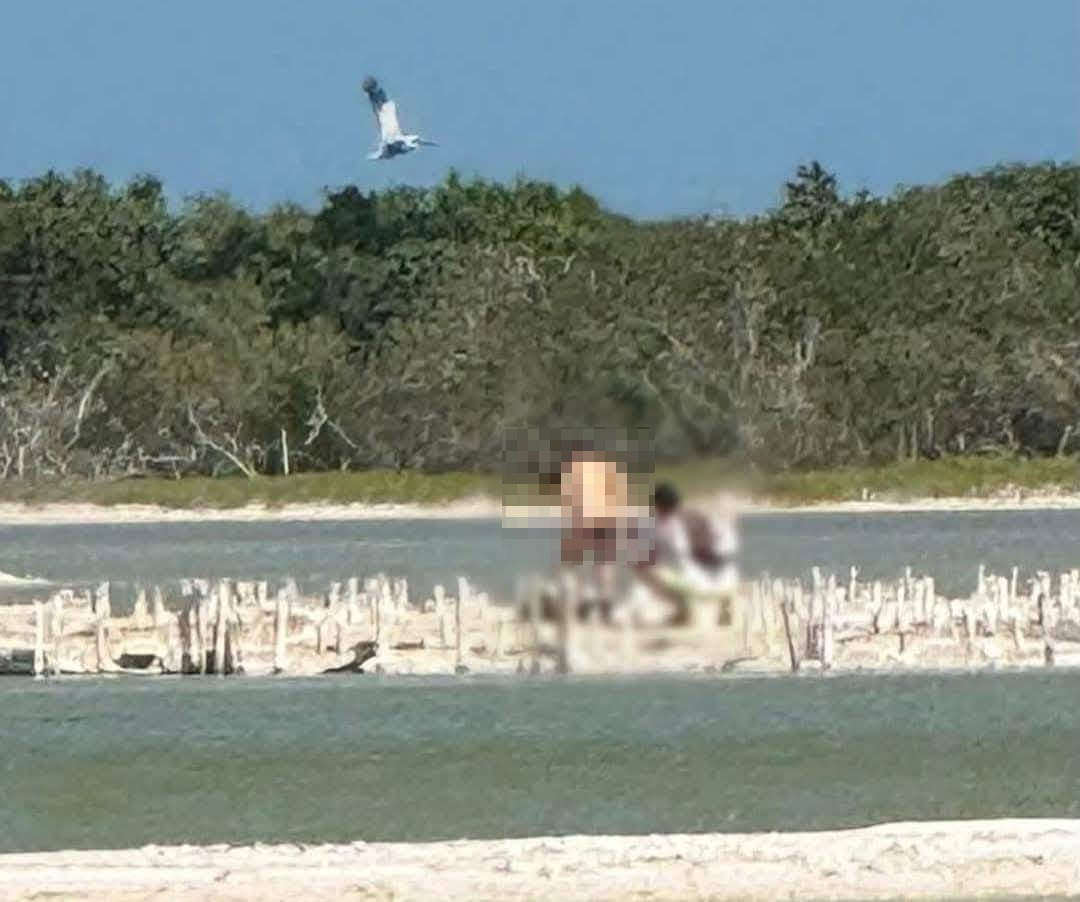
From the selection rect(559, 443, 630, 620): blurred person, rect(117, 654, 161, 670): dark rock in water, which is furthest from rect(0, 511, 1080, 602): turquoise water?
rect(559, 443, 630, 620): blurred person

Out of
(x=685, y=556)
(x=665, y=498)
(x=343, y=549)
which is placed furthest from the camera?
Result: (x=343, y=549)

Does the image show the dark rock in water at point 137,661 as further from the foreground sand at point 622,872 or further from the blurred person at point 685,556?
the blurred person at point 685,556

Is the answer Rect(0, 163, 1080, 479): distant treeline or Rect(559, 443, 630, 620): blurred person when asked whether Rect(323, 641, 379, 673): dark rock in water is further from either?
Rect(559, 443, 630, 620): blurred person

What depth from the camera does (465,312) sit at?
54906mm

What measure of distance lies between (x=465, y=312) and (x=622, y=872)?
38.5 metres

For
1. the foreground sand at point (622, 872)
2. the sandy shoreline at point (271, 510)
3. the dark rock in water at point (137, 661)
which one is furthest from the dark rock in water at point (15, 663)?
the foreground sand at point (622, 872)

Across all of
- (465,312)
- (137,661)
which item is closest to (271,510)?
(465,312)

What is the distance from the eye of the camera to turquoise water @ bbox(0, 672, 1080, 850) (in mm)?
22906

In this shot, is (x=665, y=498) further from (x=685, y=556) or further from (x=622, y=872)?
(x=622, y=872)

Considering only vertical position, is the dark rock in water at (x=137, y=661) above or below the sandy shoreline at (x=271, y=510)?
below

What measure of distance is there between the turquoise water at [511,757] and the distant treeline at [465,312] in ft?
8.47

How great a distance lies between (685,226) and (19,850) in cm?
3515

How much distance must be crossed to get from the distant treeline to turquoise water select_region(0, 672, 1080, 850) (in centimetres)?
258

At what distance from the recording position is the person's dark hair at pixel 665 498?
11.4m
